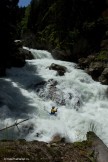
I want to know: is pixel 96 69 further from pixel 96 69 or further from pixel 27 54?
pixel 27 54

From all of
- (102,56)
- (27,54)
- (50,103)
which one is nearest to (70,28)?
(27,54)

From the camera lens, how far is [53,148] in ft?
17.5

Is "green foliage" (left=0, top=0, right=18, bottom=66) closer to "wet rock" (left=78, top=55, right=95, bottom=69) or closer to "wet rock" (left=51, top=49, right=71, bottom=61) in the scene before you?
"wet rock" (left=78, top=55, right=95, bottom=69)

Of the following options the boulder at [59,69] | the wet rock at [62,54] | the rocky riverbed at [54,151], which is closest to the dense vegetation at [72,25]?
the wet rock at [62,54]

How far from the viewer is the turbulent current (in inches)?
593

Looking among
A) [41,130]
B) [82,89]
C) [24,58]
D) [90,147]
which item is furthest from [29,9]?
[90,147]

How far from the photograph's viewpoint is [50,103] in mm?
19625

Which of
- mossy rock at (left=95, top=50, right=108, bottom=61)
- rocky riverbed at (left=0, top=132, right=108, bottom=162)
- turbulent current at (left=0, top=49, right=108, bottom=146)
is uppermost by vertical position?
mossy rock at (left=95, top=50, right=108, bottom=61)

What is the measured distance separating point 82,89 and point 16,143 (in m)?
16.6

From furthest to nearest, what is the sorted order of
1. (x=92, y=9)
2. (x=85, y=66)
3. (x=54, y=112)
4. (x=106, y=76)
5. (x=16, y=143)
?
(x=92, y=9)
(x=85, y=66)
(x=106, y=76)
(x=54, y=112)
(x=16, y=143)

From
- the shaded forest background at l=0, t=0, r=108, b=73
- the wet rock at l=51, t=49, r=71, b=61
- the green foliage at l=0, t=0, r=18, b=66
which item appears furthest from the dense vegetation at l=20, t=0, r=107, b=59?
the green foliage at l=0, t=0, r=18, b=66

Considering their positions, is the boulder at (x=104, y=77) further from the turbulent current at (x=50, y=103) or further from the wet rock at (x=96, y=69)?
the wet rock at (x=96, y=69)

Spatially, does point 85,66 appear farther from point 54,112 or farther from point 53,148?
point 53,148

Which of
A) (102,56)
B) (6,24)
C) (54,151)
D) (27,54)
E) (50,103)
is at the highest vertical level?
(6,24)
